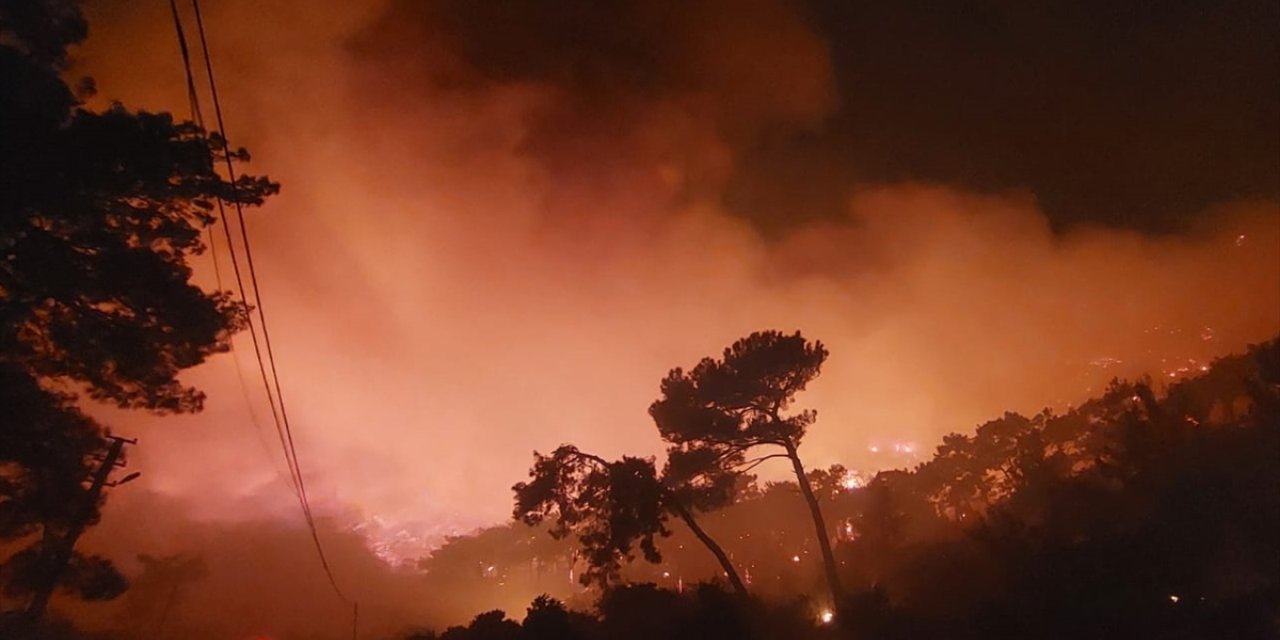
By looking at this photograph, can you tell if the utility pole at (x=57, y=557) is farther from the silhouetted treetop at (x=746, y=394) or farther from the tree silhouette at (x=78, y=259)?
the silhouetted treetop at (x=746, y=394)

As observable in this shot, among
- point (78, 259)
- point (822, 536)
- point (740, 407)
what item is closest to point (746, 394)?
point (740, 407)

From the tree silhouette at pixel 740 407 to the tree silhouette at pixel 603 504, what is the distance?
290cm

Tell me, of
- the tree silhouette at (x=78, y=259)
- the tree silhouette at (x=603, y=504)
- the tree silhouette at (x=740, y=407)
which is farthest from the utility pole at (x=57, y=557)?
the tree silhouette at (x=740, y=407)

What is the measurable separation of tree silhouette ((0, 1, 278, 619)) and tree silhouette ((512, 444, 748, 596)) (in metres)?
12.2

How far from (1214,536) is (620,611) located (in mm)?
21061

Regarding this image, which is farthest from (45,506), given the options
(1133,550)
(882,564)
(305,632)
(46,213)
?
(305,632)

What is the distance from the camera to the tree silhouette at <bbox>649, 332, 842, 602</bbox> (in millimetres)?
25625

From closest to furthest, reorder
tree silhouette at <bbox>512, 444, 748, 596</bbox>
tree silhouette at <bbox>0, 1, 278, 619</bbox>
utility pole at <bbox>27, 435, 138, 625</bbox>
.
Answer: tree silhouette at <bbox>0, 1, 278, 619</bbox>, utility pole at <bbox>27, 435, 138, 625</bbox>, tree silhouette at <bbox>512, 444, 748, 596</bbox>

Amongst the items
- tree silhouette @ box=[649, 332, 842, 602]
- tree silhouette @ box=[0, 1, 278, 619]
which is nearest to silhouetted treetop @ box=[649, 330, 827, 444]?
tree silhouette @ box=[649, 332, 842, 602]

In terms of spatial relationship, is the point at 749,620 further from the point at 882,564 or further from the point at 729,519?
the point at 729,519

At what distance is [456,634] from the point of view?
2320cm

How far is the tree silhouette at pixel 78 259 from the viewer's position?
10.6m

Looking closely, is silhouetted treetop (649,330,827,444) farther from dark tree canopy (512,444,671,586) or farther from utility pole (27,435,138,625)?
utility pole (27,435,138,625)

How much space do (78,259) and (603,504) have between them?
17.0m
